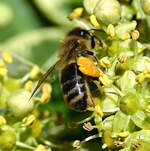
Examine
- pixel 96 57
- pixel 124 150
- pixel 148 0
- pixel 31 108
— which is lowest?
pixel 124 150

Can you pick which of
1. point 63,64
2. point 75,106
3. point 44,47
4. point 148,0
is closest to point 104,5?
point 148,0

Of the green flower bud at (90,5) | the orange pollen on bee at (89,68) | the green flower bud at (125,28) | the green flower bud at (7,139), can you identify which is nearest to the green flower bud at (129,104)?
the orange pollen on bee at (89,68)

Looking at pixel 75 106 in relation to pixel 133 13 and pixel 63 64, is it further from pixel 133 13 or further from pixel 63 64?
pixel 133 13

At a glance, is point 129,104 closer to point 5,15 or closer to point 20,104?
point 20,104

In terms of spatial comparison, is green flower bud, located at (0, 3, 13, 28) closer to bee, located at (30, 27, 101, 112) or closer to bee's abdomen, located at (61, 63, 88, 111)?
bee, located at (30, 27, 101, 112)

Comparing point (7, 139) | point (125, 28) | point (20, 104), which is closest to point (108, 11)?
point (125, 28)
